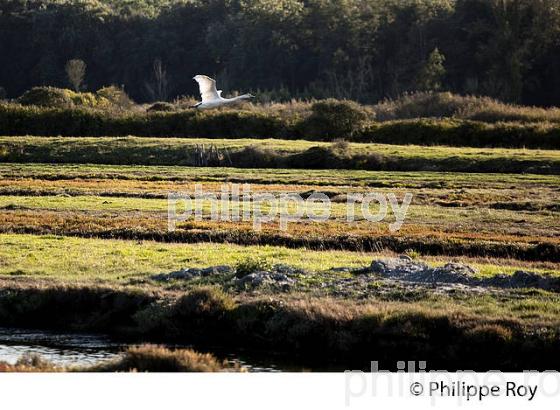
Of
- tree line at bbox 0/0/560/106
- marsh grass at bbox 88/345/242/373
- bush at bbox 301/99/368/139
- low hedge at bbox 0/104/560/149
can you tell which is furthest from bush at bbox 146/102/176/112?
marsh grass at bbox 88/345/242/373

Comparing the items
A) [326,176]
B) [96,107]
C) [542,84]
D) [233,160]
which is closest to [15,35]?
[96,107]

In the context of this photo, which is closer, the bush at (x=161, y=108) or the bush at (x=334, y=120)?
the bush at (x=334, y=120)

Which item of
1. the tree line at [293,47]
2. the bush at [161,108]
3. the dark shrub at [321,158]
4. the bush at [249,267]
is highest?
the tree line at [293,47]

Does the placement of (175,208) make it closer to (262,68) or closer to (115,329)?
(115,329)

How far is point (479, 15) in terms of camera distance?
355 feet

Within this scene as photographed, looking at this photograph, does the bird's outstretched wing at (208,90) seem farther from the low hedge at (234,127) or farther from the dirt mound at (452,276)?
the low hedge at (234,127)

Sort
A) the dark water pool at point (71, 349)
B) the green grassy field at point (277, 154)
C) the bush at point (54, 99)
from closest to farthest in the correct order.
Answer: the dark water pool at point (71, 349) → the green grassy field at point (277, 154) → the bush at point (54, 99)

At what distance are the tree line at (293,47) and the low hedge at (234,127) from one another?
27.5 meters

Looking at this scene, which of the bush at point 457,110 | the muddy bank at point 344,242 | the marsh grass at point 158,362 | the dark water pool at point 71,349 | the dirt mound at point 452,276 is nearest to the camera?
the marsh grass at point 158,362

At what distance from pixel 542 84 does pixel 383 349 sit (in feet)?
265

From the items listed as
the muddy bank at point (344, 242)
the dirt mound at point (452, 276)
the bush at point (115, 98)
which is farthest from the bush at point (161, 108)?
the dirt mound at point (452, 276)

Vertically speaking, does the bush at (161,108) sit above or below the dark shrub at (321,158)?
above

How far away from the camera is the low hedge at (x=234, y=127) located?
69375 mm

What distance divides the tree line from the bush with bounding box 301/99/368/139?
26.6 metres
